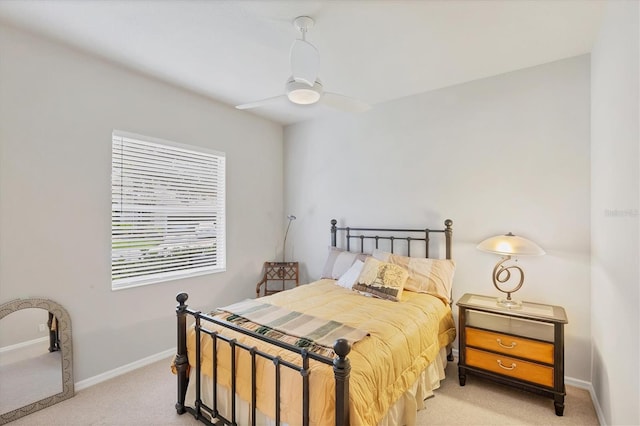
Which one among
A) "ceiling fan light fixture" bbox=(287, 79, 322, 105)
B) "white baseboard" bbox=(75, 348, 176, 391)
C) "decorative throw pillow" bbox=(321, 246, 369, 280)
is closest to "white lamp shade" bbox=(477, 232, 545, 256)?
"decorative throw pillow" bbox=(321, 246, 369, 280)

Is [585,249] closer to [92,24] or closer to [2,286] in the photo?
[92,24]

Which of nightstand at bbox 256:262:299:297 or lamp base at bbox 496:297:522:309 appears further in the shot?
nightstand at bbox 256:262:299:297

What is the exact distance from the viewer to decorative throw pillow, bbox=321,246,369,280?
3.48 metres

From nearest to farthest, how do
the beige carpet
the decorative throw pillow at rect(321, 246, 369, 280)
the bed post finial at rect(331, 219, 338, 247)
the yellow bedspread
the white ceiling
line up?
the yellow bedspread < the white ceiling < the beige carpet < the decorative throw pillow at rect(321, 246, 369, 280) < the bed post finial at rect(331, 219, 338, 247)

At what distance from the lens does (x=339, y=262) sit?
3.57 m

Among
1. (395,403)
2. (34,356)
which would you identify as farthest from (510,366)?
(34,356)

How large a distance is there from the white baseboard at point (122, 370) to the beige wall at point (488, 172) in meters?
2.25

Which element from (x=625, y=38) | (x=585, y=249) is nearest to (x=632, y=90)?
(x=625, y=38)

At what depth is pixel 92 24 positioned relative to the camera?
2217 mm

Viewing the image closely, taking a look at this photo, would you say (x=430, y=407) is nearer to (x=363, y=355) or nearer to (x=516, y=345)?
(x=516, y=345)

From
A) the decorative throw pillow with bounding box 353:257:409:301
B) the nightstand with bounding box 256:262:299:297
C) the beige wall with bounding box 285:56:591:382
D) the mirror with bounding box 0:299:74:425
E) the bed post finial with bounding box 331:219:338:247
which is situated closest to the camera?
the mirror with bounding box 0:299:74:425

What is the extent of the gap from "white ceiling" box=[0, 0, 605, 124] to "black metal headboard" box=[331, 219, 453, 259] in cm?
155

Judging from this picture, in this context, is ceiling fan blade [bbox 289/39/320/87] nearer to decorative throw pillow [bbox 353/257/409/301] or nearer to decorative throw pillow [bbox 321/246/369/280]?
decorative throw pillow [bbox 353/257/409/301]

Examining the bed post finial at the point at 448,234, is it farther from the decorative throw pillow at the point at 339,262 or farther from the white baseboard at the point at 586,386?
the white baseboard at the point at 586,386
